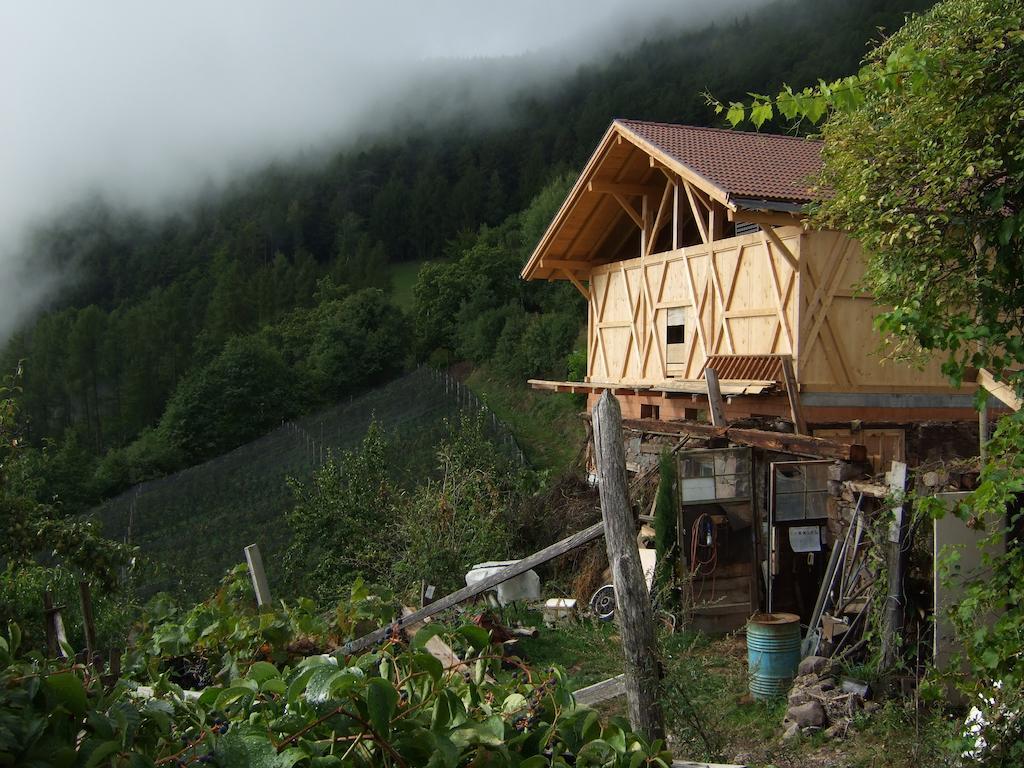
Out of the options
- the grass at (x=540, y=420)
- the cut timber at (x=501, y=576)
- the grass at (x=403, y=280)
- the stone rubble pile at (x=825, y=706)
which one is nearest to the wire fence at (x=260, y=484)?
the grass at (x=540, y=420)

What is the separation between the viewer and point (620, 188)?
15.9 m

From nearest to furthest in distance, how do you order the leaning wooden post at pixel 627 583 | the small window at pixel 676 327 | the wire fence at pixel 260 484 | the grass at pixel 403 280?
the leaning wooden post at pixel 627 583 < the small window at pixel 676 327 < the wire fence at pixel 260 484 < the grass at pixel 403 280

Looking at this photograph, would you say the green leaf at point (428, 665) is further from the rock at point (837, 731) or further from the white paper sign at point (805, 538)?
the white paper sign at point (805, 538)

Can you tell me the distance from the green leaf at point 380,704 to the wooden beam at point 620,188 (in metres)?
14.5

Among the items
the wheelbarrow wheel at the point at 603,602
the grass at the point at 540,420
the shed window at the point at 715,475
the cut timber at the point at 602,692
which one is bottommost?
the grass at the point at 540,420

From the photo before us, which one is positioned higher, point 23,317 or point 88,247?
point 88,247

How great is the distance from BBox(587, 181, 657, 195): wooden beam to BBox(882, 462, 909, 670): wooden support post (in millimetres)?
9238

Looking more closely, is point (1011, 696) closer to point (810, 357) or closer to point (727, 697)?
point (727, 697)

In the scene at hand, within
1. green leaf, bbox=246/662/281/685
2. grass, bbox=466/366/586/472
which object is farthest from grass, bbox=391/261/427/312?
green leaf, bbox=246/662/281/685

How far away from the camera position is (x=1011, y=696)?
Result: 478 cm

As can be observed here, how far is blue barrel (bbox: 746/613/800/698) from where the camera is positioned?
815cm

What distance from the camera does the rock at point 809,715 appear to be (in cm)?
716

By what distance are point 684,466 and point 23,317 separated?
8406 cm

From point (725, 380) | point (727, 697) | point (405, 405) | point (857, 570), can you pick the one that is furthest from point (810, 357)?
point (405, 405)
